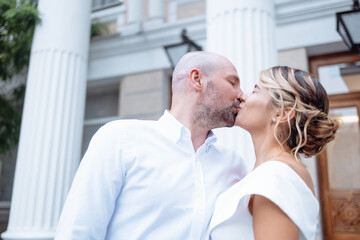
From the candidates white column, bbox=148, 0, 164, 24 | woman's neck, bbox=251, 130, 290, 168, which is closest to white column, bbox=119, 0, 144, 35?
white column, bbox=148, 0, 164, 24

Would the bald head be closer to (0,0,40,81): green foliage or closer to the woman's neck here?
the woman's neck

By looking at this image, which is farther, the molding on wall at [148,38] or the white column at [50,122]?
the molding on wall at [148,38]

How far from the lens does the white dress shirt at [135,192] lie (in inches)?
55.9

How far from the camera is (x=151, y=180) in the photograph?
4.89 ft

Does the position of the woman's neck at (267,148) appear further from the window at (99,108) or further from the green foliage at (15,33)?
the window at (99,108)

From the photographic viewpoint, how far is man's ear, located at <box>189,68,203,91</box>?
178 centimetres

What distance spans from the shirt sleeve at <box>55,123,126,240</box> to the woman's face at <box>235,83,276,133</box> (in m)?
0.64

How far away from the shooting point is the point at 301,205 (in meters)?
1.33

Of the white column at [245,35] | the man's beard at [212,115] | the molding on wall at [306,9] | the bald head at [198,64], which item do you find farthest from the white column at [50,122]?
the man's beard at [212,115]

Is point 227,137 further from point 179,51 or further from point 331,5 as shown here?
point 331,5

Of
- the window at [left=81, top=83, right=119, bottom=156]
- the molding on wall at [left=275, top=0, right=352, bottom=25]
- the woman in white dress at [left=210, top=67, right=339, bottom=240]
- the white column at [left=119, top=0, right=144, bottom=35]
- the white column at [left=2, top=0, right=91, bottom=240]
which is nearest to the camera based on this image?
the woman in white dress at [left=210, top=67, right=339, bottom=240]

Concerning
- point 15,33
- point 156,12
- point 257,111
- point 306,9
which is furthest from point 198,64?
point 156,12

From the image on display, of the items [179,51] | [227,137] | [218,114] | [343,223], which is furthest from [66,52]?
[343,223]

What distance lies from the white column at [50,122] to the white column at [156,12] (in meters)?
1.42
